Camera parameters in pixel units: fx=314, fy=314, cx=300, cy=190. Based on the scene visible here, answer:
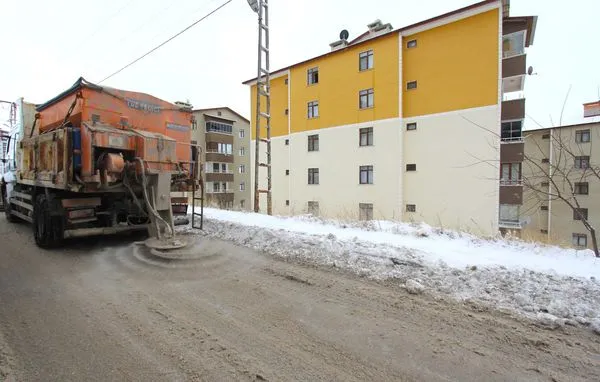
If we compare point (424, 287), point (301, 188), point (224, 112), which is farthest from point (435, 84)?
point (224, 112)

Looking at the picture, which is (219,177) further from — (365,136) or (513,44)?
(513,44)

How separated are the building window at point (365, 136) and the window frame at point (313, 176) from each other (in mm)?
4521

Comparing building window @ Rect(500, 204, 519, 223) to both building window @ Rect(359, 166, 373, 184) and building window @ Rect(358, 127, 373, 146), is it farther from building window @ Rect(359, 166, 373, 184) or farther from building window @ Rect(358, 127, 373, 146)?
building window @ Rect(358, 127, 373, 146)

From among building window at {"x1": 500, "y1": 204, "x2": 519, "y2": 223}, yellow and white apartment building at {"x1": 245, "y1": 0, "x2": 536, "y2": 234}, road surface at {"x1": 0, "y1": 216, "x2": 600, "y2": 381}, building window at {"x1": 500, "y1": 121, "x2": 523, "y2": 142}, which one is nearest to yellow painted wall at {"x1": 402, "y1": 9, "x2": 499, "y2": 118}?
yellow and white apartment building at {"x1": 245, "y1": 0, "x2": 536, "y2": 234}

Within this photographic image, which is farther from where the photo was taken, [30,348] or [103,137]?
[103,137]

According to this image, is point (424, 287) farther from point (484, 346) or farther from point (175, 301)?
point (175, 301)

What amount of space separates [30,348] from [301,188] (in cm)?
2490

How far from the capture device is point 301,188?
27453 mm

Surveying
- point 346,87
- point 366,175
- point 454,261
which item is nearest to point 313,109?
point 346,87

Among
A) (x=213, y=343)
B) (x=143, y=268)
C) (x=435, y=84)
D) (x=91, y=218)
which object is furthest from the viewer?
(x=435, y=84)

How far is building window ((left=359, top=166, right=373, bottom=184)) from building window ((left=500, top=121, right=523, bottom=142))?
341 inches

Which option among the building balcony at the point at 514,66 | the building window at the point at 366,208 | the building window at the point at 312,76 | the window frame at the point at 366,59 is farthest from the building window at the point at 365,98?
the building balcony at the point at 514,66

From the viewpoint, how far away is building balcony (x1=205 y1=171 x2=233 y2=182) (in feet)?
144

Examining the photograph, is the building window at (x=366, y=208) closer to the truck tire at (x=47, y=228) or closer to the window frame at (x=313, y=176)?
the window frame at (x=313, y=176)
